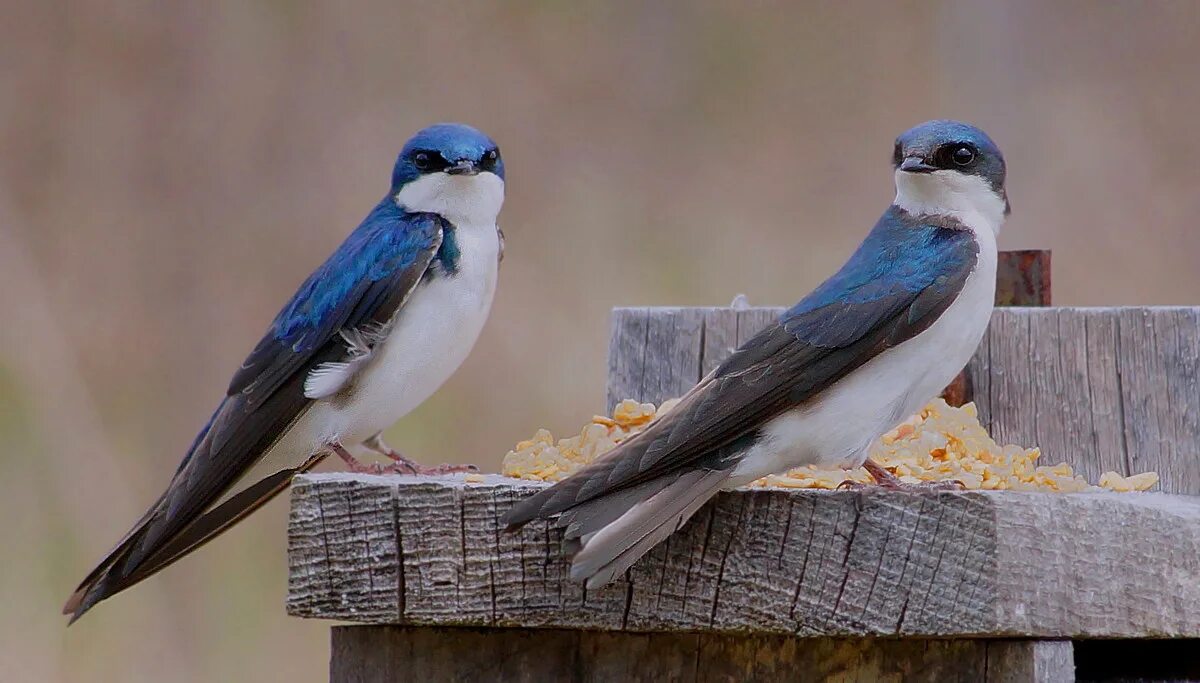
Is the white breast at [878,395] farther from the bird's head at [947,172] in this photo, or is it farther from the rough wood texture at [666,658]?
the rough wood texture at [666,658]

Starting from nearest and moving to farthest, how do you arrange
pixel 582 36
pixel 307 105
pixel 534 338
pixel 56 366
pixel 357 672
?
1. pixel 357 672
2. pixel 56 366
3. pixel 534 338
4. pixel 307 105
5. pixel 582 36

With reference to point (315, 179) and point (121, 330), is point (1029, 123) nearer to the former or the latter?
point (315, 179)

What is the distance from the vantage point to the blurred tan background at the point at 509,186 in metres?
5.39

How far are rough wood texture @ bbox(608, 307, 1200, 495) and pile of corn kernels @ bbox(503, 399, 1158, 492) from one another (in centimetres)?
7

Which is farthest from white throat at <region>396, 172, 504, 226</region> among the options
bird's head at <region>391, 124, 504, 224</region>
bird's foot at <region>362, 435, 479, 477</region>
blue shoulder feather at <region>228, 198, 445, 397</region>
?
bird's foot at <region>362, 435, 479, 477</region>

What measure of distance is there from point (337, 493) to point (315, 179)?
399 centimetres

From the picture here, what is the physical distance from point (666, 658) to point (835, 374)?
513 mm

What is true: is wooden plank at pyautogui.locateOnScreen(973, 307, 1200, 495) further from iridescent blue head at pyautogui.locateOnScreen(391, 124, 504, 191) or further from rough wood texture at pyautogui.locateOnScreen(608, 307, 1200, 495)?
iridescent blue head at pyautogui.locateOnScreen(391, 124, 504, 191)

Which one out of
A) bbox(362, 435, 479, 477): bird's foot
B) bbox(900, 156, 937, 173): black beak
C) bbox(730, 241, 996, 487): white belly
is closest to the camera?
bbox(730, 241, 996, 487): white belly

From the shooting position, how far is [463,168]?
11.4 ft

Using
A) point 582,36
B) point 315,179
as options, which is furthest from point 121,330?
point 582,36

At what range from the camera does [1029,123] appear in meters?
6.63

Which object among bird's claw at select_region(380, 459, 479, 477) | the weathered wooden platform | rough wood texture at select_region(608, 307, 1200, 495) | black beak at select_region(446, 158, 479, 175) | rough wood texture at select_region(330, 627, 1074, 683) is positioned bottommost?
rough wood texture at select_region(330, 627, 1074, 683)

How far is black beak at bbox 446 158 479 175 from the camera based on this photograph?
137 inches
